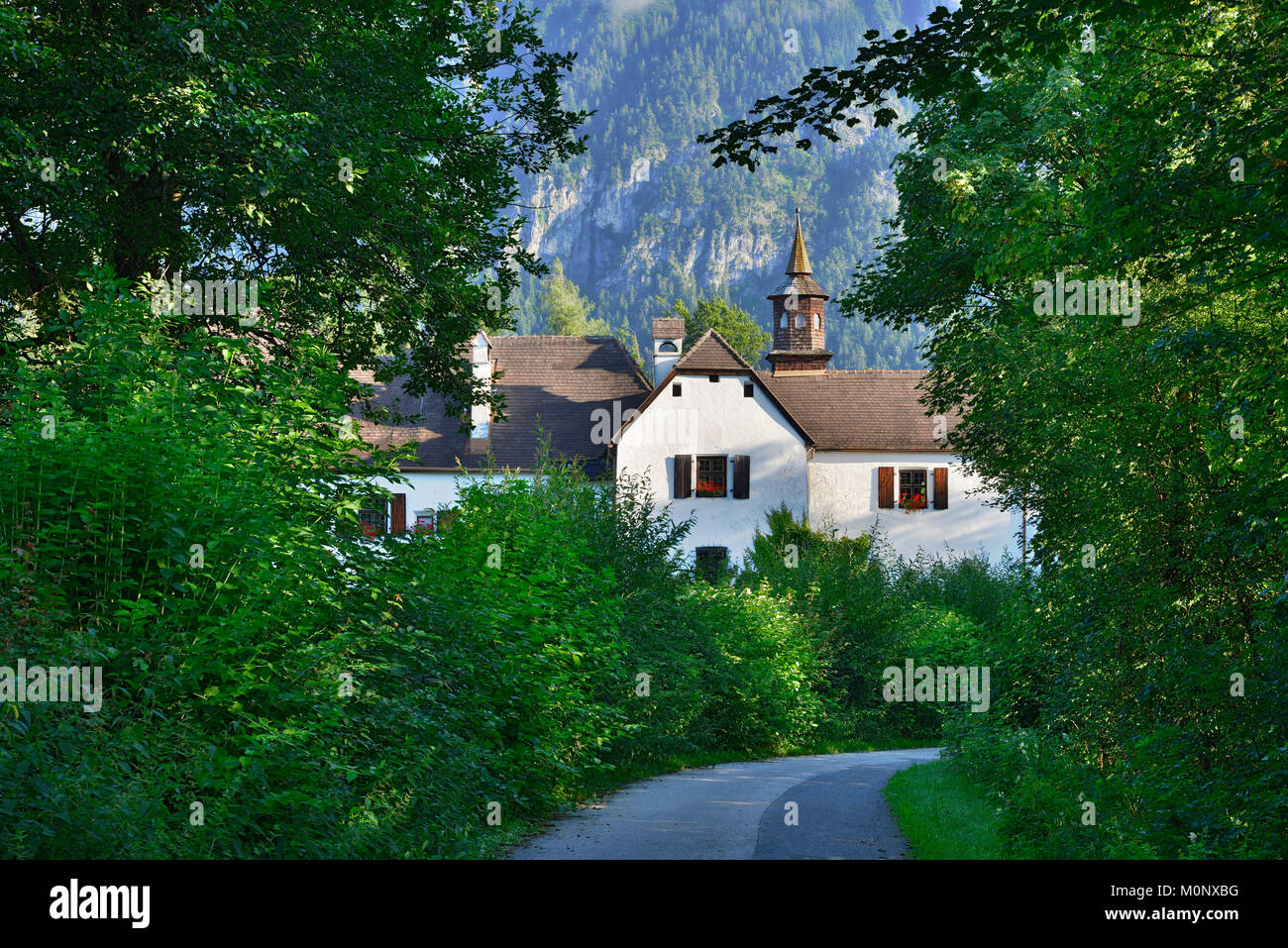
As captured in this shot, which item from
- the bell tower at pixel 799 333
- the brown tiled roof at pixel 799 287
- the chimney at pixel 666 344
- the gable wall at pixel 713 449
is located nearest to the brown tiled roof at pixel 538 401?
the chimney at pixel 666 344

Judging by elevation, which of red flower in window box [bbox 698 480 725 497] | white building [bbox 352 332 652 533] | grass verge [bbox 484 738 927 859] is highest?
white building [bbox 352 332 652 533]

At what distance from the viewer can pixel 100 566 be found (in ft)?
23.4

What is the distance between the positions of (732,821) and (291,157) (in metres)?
8.12

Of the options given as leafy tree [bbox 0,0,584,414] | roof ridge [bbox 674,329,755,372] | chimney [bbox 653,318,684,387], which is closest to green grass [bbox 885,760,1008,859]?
leafy tree [bbox 0,0,584,414]

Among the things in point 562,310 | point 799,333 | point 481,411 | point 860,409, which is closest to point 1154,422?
point 860,409

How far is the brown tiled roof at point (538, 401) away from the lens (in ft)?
126

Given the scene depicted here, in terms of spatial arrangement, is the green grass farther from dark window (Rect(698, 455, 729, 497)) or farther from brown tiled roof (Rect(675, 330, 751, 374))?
brown tiled roof (Rect(675, 330, 751, 374))

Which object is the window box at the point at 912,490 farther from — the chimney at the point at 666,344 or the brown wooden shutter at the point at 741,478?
the chimney at the point at 666,344

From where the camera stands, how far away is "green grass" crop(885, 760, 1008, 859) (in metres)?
9.36

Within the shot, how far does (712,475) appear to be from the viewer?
3769 centimetres

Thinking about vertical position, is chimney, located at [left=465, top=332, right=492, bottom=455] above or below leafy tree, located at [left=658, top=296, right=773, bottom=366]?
below

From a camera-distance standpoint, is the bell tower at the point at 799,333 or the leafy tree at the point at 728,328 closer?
the bell tower at the point at 799,333

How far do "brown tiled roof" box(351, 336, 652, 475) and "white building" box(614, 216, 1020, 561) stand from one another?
1.93 meters
